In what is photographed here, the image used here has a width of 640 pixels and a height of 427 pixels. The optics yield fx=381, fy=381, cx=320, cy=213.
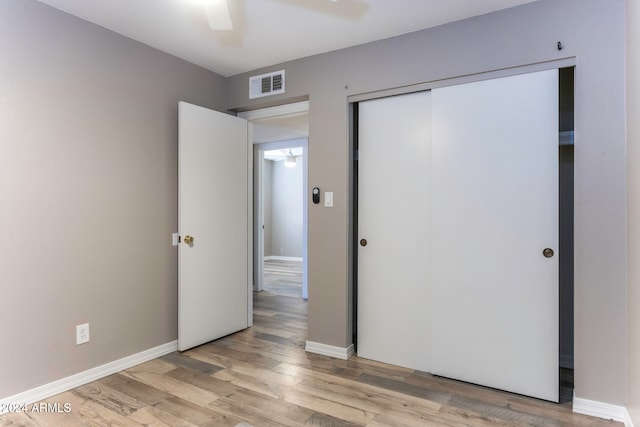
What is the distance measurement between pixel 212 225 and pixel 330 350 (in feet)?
4.82

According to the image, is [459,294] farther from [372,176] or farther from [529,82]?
[529,82]

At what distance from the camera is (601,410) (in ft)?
6.92

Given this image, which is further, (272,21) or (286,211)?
(286,211)

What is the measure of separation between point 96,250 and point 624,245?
3250 millimetres

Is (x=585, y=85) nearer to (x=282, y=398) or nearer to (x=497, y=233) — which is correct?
(x=497, y=233)

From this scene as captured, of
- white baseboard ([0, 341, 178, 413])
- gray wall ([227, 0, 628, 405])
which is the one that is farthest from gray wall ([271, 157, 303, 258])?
gray wall ([227, 0, 628, 405])

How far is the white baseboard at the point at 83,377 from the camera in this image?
7.35ft

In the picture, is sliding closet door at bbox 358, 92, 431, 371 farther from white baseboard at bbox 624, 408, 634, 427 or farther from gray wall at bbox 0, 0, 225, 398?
gray wall at bbox 0, 0, 225, 398

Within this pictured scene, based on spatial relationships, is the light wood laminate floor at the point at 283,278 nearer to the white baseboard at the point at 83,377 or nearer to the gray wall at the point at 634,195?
the white baseboard at the point at 83,377

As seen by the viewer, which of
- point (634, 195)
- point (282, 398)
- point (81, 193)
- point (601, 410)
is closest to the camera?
point (634, 195)

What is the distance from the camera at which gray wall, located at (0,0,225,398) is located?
224 cm

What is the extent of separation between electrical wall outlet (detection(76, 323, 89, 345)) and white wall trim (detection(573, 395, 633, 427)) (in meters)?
3.08

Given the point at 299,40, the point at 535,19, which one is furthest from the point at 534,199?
the point at 299,40

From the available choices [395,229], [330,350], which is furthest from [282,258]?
[395,229]
